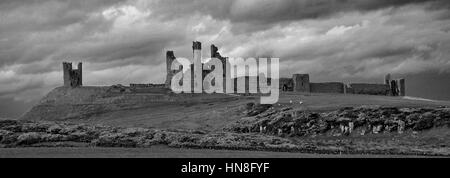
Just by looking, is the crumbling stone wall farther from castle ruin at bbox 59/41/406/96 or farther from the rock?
the rock

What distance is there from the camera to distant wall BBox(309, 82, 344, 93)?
365 ft

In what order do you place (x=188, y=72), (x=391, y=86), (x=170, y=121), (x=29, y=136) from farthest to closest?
(x=391, y=86) → (x=188, y=72) → (x=170, y=121) → (x=29, y=136)

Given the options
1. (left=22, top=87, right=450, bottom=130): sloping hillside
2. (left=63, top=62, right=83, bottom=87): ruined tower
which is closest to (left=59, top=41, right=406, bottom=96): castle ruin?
(left=63, top=62, right=83, bottom=87): ruined tower

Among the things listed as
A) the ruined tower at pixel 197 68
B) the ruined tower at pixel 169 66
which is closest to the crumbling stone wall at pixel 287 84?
the ruined tower at pixel 197 68

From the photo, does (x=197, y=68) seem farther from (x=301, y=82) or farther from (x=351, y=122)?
(x=351, y=122)

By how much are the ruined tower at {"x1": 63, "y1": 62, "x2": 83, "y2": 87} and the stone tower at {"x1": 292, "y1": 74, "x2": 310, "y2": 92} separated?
4166 cm

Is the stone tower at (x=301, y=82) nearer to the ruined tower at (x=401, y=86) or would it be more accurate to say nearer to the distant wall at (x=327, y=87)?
the distant wall at (x=327, y=87)

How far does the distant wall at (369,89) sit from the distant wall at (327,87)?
2.00 metres

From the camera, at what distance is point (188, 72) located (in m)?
105

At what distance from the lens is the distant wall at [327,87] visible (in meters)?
111

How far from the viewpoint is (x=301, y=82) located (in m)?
111
